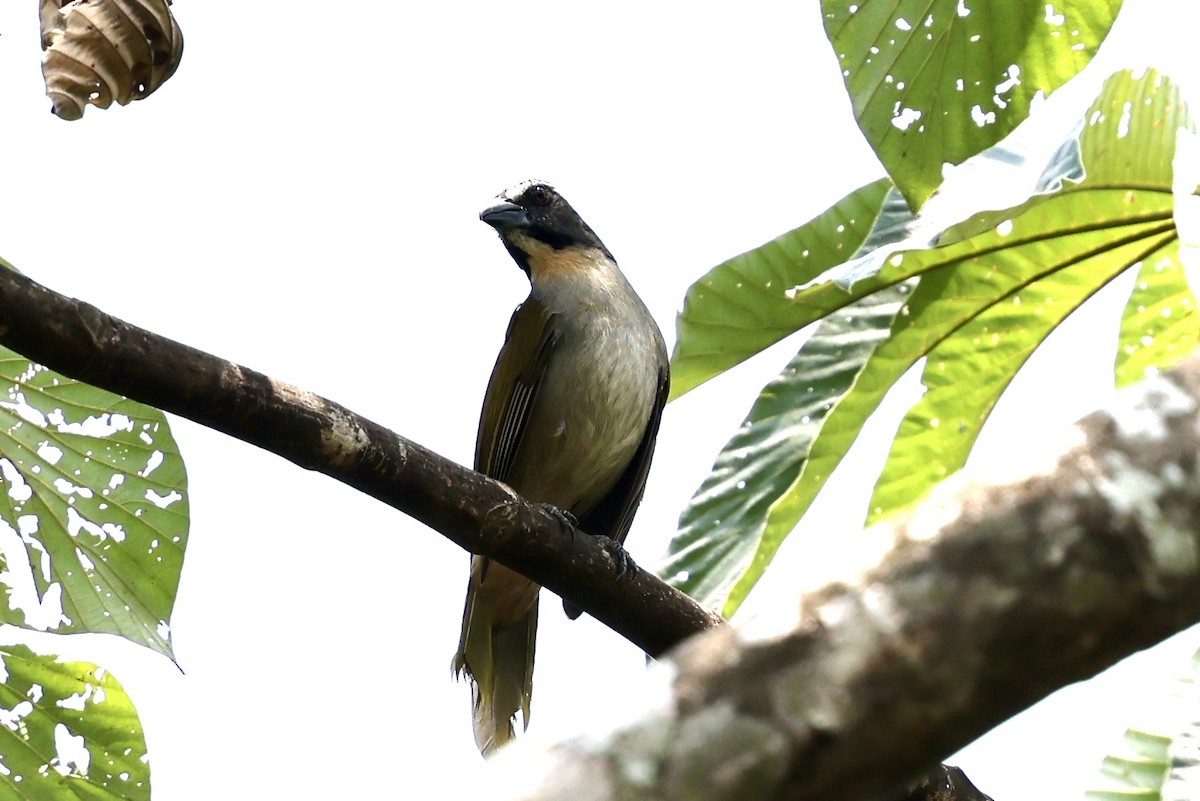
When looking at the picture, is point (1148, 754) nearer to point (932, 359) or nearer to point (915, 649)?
point (932, 359)

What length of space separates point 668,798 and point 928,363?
2533mm

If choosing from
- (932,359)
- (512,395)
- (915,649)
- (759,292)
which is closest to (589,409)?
(512,395)

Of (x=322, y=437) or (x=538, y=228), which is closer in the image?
(x=322, y=437)

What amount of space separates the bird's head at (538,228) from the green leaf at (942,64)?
96.9 inches

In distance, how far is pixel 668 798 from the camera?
0.81 meters

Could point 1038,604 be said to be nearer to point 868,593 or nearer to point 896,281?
point 868,593

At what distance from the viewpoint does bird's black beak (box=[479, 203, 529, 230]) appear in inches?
206

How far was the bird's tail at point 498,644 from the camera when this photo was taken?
4379 mm

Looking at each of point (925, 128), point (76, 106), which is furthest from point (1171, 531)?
point (76, 106)

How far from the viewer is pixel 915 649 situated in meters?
0.84

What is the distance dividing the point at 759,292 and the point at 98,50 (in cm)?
160

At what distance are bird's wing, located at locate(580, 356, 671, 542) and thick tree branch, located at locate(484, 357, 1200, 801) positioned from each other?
3.80 metres

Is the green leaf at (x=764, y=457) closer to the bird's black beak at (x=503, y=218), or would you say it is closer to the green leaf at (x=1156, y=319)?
the green leaf at (x=1156, y=319)

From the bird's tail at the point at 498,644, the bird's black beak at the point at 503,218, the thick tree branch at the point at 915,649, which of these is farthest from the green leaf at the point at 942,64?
the bird's black beak at the point at 503,218
